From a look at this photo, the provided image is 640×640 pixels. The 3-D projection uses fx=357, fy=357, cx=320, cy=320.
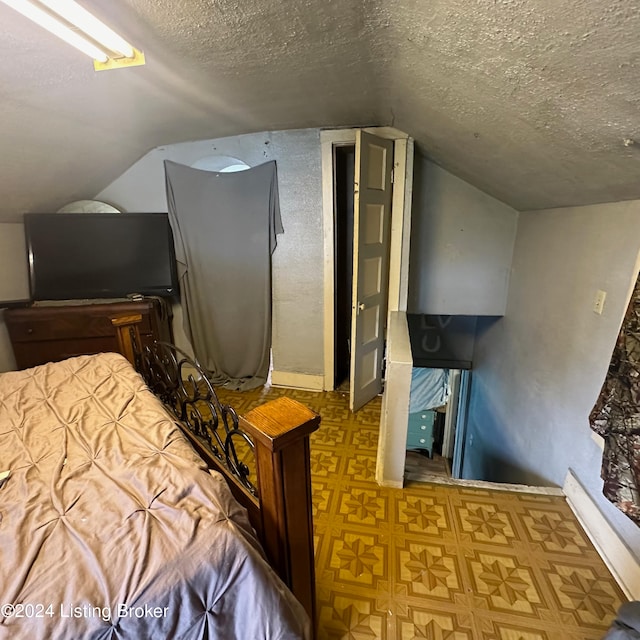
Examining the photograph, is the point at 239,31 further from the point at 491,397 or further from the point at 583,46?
the point at 491,397

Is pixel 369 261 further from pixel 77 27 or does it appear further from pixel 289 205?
pixel 77 27

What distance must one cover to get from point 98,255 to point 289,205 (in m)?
1.55

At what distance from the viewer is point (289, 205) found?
2.86 m

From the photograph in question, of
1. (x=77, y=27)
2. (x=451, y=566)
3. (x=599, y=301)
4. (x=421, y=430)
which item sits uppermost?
(x=77, y=27)

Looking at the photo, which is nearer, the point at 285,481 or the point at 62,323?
the point at 285,481

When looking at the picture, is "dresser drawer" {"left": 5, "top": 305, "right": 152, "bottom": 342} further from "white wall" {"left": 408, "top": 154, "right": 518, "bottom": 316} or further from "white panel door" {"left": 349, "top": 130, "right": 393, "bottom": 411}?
"white wall" {"left": 408, "top": 154, "right": 518, "bottom": 316}

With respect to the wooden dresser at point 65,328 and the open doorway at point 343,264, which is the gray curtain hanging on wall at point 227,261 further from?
the open doorway at point 343,264

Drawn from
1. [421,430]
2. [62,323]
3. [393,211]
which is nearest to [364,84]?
[393,211]

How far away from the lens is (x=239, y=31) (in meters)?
1.33

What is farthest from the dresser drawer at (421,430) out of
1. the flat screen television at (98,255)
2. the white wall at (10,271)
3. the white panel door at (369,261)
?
the white wall at (10,271)

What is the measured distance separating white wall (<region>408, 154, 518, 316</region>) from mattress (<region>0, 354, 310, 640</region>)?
Answer: 2622 mm

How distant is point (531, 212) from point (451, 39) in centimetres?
189

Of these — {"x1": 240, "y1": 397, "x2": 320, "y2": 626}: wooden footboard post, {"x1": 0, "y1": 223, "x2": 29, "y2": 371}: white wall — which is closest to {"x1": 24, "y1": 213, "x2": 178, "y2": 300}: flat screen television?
{"x1": 0, "y1": 223, "x2": 29, "y2": 371}: white wall

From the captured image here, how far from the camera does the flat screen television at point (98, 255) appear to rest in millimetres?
2699
